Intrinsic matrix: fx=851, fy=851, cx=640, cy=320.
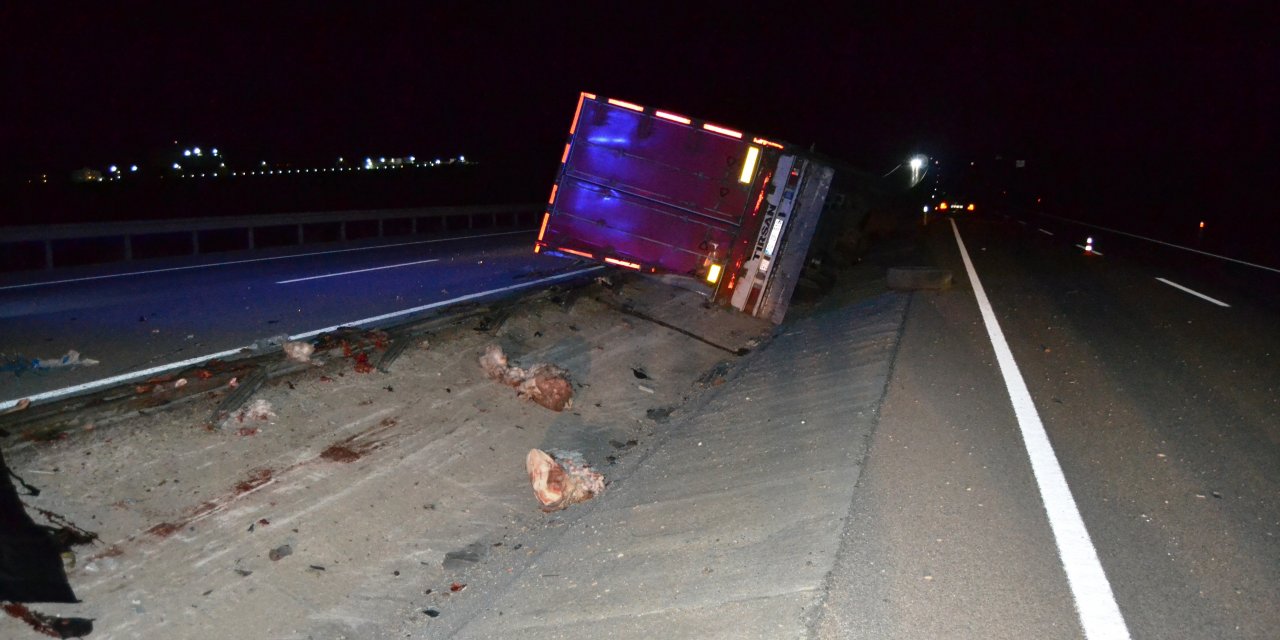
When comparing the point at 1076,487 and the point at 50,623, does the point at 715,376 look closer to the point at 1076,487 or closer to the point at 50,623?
the point at 1076,487

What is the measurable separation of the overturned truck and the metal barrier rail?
36.6 feet

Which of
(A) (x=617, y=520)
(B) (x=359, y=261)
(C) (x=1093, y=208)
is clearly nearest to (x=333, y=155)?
(C) (x=1093, y=208)

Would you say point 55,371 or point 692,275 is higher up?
point 692,275

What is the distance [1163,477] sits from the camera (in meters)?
5.09

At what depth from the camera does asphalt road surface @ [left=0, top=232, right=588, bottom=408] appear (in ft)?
28.1

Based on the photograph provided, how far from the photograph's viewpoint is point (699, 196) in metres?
11.9

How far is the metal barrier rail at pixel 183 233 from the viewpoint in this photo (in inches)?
682

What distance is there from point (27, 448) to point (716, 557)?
4.94 meters

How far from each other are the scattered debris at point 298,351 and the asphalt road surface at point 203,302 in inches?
31.8

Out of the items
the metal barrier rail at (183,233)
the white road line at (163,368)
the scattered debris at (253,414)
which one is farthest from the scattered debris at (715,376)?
the metal barrier rail at (183,233)

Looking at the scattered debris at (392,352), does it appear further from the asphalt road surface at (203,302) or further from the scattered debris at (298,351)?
the asphalt road surface at (203,302)

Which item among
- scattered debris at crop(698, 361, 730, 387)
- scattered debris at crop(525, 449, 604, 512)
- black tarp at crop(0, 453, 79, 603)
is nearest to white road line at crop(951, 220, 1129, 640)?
scattered debris at crop(525, 449, 604, 512)

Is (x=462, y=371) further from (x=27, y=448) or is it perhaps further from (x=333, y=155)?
(x=333, y=155)

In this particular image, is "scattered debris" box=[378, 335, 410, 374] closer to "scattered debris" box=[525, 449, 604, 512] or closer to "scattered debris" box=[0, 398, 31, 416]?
"scattered debris" box=[525, 449, 604, 512]
